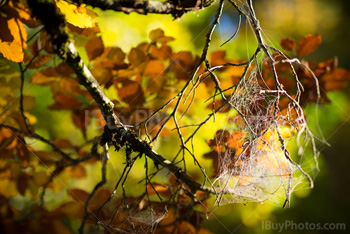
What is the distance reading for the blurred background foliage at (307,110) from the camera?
1.92 m

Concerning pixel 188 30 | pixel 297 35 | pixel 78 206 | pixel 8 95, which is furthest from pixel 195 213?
pixel 297 35

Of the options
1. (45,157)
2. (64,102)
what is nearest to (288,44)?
(64,102)

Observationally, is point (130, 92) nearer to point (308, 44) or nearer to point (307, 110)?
point (308, 44)

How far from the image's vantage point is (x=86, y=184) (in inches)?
111

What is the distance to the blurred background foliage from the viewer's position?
6.30 ft

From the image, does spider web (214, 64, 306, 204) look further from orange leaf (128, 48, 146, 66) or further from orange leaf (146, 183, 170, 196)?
orange leaf (128, 48, 146, 66)

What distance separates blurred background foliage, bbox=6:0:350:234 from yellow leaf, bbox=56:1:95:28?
56cm

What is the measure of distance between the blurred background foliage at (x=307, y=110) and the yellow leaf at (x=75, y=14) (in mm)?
564

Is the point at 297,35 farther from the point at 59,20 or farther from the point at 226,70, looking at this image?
the point at 59,20

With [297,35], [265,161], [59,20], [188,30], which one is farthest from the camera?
[297,35]

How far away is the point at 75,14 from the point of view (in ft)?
2.06

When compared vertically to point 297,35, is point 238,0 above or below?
above

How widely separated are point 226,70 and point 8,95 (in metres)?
0.77

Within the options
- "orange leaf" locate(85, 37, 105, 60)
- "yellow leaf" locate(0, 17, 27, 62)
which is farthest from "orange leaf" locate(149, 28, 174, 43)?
"yellow leaf" locate(0, 17, 27, 62)
